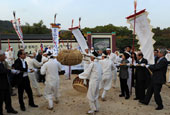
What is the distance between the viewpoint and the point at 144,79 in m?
5.74

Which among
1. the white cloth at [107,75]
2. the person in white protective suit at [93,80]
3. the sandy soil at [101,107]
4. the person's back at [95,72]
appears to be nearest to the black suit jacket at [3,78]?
the sandy soil at [101,107]

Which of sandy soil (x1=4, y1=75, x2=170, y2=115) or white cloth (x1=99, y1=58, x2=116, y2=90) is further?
white cloth (x1=99, y1=58, x2=116, y2=90)

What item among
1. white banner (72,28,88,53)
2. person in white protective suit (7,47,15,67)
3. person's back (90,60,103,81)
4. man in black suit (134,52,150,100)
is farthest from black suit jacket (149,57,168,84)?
person in white protective suit (7,47,15,67)

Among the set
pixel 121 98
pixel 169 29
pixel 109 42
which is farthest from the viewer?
pixel 169 29

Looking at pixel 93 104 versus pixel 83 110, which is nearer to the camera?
pixel 93 104

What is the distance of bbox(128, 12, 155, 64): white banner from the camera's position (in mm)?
5703

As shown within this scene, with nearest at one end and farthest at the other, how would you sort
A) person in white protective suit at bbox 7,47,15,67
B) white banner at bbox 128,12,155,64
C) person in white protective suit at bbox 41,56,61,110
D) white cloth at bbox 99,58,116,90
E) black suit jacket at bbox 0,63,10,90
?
black suit jacket at bbox 0,63,10,90 < person in white protective suit at bbox 41,56,61,110 < white banner at bbox 128,12,155,64 < white cloth at bbox 99,58,116,90 < person in white protective suit at bbox 7,47,15,67

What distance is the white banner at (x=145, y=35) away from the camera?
570 centimetres

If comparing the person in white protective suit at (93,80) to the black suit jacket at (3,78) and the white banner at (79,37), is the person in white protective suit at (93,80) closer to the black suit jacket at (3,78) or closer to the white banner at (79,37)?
the black suit jacket at (3,78)

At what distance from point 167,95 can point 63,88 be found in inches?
176

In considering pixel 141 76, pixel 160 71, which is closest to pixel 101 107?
pixel 141 76

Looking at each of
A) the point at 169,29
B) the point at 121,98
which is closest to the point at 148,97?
the point at 121,98

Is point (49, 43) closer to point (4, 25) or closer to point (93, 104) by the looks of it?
point (93, 104)

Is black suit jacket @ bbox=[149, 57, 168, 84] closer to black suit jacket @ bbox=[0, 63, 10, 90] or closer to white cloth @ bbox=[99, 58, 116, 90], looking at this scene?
white cloth @ bbox=[99, 58, 116, 90]
